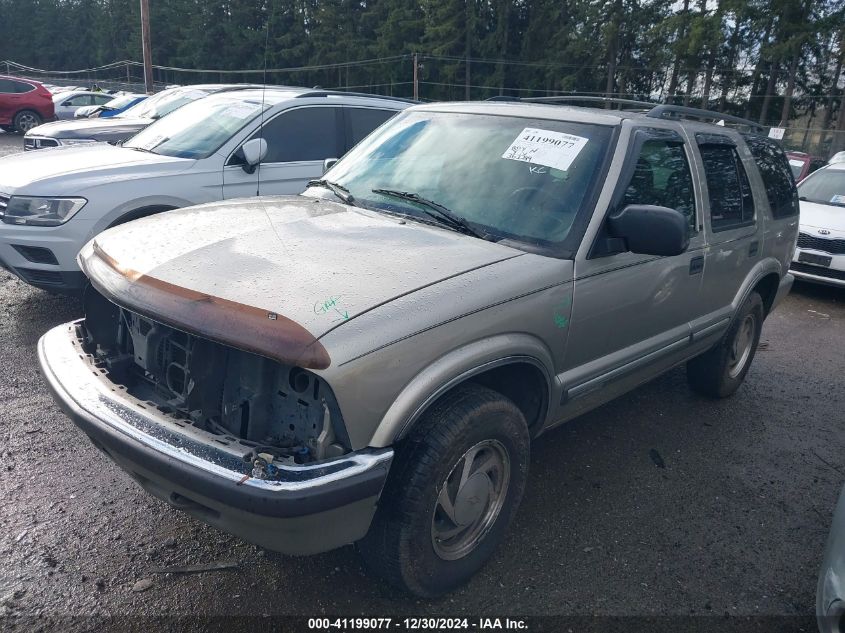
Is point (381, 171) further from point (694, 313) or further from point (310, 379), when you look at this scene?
point (694, 313)

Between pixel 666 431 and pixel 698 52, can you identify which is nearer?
pixel 666 431

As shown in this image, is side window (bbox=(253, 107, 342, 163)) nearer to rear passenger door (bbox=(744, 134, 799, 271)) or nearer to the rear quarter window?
the rear quarter window

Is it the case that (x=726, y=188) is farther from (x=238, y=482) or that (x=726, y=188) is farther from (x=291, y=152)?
(x=291, y=152)

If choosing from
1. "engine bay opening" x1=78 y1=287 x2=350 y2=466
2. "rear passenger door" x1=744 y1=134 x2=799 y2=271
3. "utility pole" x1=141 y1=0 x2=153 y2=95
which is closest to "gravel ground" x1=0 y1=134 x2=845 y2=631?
"engine bay opening" x1=78 y1=287 x2=350 y2=466

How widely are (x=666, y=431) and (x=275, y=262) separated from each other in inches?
116

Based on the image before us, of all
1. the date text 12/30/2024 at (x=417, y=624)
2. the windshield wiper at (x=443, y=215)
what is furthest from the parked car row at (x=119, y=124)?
the date text 12/30/2024 at (x=417, y=624)

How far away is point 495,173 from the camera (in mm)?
3219

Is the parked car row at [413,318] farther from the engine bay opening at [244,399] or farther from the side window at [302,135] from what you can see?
the side window at [302,135]

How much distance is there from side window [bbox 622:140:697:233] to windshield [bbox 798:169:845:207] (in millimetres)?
6235

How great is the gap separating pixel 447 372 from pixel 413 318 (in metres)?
Answer: 0.23

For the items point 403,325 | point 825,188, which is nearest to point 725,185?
point 403,325

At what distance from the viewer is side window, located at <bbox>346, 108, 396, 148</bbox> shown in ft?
21.1

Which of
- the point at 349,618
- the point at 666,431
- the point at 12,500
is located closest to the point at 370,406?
the point at 349,618

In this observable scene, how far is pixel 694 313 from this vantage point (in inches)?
152
